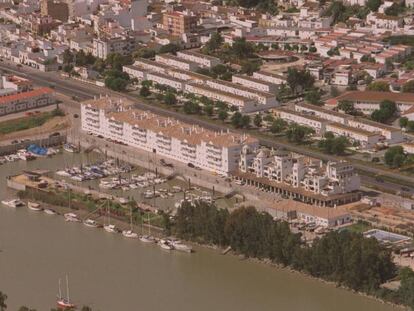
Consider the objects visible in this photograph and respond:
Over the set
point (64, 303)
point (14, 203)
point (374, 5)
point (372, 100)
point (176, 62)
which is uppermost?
point (374, 5)

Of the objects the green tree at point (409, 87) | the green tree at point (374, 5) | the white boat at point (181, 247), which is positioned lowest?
the white boat at point (181, 247)

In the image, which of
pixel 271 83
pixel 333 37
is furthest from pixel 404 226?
pixel 333 37

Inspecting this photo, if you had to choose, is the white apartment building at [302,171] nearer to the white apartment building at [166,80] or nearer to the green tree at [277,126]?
the green tree at [277,126]

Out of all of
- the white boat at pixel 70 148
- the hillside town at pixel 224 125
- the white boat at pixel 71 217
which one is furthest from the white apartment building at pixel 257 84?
the white boat at pixel 71 217

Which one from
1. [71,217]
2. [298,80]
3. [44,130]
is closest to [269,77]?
[298,80]

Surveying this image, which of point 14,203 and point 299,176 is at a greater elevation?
point 299,176

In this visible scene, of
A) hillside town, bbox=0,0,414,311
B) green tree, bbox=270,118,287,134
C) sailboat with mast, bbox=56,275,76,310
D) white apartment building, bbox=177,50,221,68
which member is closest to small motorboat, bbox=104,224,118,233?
hillside town, bbox=0,0,414,311

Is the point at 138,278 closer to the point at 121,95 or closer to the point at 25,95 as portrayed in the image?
the point at 25,95
